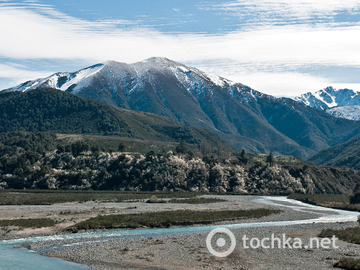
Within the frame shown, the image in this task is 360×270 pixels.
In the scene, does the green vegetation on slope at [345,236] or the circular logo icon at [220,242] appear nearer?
the green vegetation on slope at [345,236]

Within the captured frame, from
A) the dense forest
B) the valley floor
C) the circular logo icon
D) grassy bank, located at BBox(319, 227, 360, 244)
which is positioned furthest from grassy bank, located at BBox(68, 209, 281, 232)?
the dense forest

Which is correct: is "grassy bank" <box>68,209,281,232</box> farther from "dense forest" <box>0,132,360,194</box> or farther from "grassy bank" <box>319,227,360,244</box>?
"dense forest" <box>0,132,360,194</box>

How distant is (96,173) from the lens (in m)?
142

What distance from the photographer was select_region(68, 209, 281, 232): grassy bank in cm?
6156

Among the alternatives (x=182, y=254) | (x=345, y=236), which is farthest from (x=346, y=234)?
(x=182, y=254)

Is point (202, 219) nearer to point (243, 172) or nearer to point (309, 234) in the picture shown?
point (309, 234)

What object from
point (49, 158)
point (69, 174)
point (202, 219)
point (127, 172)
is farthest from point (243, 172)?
point (202, 219)

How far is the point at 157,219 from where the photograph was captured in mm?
66812

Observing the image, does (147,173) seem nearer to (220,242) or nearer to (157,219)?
(157,219)

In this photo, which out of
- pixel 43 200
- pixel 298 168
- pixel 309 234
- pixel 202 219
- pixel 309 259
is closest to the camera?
pixel 309 259

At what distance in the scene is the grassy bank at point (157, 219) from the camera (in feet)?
202

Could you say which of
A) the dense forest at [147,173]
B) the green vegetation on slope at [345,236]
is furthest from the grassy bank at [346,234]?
the dense forest at [147,173]

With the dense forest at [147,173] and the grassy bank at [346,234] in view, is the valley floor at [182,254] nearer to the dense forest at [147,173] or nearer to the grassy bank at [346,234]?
the grassy bank at [346,234]

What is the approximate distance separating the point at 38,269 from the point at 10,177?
351 feet
